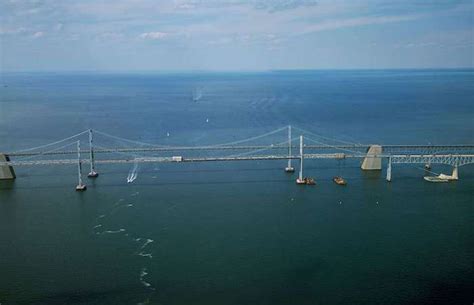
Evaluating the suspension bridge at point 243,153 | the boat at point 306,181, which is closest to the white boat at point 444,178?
the suspension bridge at point 243,153

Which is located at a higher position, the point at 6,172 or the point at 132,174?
the point at 6,172

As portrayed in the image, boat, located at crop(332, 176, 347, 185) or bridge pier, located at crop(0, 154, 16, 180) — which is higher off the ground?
bridge pier, located at crop(0, 154, 16, 180)

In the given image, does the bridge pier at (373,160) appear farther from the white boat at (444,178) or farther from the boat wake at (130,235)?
the boat wake at (130,235)

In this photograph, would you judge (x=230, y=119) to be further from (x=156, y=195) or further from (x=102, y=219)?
(x=102, y=219)

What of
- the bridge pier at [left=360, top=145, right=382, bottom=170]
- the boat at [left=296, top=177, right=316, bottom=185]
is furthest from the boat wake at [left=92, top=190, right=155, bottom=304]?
the bridge pier at [left=360, top=145, right=382, bottom=170]

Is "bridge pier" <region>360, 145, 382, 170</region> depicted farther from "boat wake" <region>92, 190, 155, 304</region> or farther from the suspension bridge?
"boat wake" <region>92, 190, 155, 304</region>

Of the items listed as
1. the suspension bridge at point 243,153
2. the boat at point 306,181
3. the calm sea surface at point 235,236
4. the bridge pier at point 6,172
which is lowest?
the calm sea surface at point 235,236

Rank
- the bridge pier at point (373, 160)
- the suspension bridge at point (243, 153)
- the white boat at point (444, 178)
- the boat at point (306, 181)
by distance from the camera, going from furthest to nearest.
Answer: the bridge pier at point (373, 160) → the suspension bridge at point (243, 153) → the white boat at point (444, 178) → the boat at point (306, 181)

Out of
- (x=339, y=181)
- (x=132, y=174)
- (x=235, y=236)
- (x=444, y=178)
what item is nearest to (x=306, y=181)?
(x=339, y=181)

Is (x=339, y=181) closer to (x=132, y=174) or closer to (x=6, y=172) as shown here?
(x=132, y=174)
